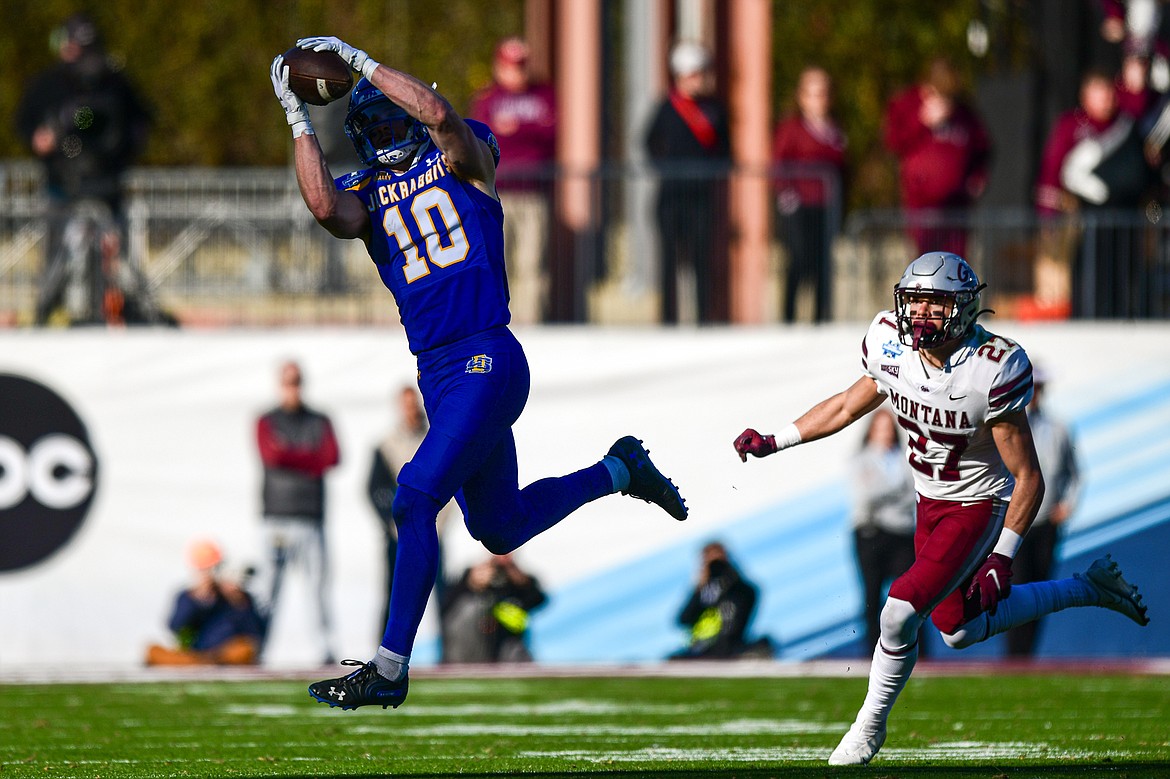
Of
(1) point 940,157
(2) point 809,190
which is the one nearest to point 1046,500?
(1) point 940,157

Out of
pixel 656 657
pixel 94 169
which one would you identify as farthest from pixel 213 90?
pixel 656 657

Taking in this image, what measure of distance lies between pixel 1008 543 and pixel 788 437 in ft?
2.92

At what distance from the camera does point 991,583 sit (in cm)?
Answer: 742

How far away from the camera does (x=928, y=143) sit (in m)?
13.5

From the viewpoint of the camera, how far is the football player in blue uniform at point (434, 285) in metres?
7.06

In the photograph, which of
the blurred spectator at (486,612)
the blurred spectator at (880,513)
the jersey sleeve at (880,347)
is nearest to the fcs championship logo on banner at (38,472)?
the blurred spectator at (486,612)

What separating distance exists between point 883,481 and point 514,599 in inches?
97.3

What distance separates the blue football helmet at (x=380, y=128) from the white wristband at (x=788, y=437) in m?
1.70

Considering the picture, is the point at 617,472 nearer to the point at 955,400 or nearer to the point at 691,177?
the point at 955,400

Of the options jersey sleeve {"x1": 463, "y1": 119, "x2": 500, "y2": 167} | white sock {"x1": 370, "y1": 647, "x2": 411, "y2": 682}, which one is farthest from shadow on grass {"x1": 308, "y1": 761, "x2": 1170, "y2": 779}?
jersey sleeve {"x1": 463, "y1": 119, "x2": 500, "y2": 167}

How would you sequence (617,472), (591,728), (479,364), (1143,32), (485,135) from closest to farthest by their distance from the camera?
(479,364), (485,135), (617,472), (591,728), (1143,32)

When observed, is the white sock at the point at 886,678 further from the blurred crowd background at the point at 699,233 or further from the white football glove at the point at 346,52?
the blurred crowd background at the point at 699,233

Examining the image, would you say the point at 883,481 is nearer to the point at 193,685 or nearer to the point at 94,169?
the point at 193,685

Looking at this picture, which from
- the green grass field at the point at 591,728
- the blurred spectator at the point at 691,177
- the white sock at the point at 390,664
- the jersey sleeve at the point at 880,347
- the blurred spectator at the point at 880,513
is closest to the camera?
the white sock at the point at 390,664
